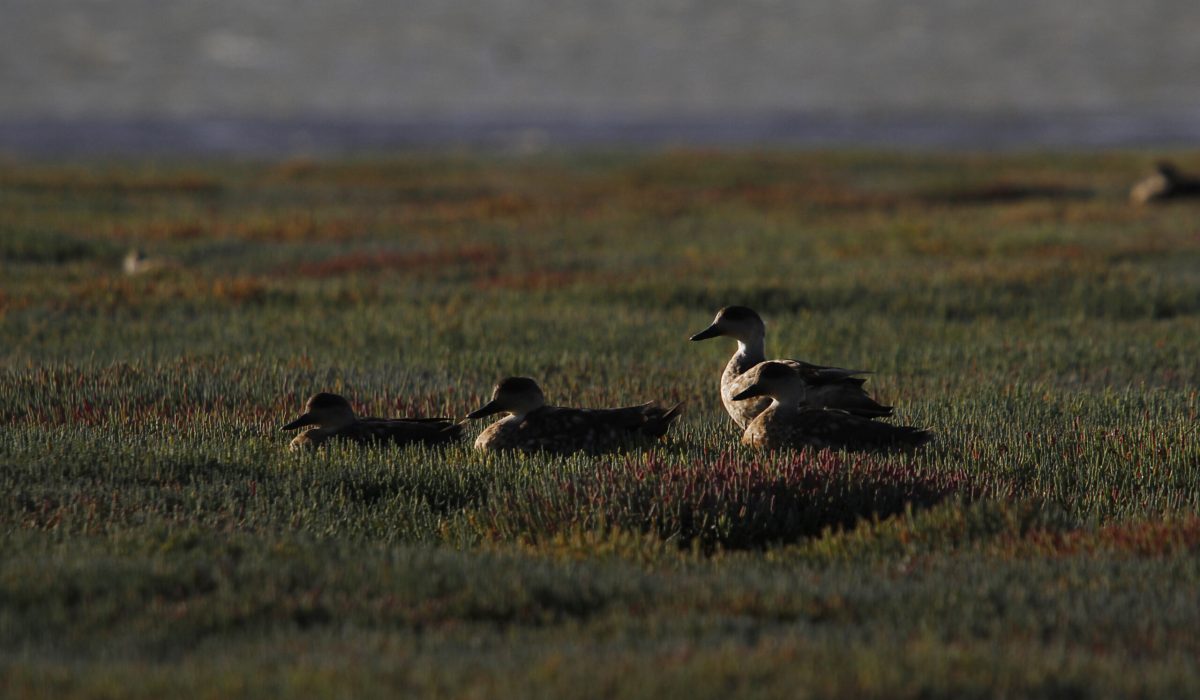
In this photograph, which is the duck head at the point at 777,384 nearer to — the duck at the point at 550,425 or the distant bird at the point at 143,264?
the duck at the point at 550,425

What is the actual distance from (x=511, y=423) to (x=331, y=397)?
51.9 inches

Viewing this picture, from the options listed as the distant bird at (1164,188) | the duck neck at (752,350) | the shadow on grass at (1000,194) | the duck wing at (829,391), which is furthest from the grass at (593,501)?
the shadow on grass at (1000,194)

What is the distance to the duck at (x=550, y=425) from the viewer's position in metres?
9.47

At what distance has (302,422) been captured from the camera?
9648 mm

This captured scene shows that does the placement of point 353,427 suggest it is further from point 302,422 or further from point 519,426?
point 519,426

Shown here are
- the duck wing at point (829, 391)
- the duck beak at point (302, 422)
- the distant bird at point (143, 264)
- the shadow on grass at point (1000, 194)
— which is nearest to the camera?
the duck beak at point (302, 422)

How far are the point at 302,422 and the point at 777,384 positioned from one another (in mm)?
3324

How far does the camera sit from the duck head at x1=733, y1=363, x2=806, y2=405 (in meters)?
9.35

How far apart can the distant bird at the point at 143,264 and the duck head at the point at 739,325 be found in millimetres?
12962

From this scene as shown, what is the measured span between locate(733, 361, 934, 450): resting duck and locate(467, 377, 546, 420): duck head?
145cm

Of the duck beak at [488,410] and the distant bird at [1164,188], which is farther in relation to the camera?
the distant bird at [1164,188]

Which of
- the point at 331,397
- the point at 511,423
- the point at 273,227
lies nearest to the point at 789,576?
the point at 511,423

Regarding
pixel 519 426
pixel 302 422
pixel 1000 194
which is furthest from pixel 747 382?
pixel 1000 194

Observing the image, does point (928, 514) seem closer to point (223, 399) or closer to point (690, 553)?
point (690, 553)
